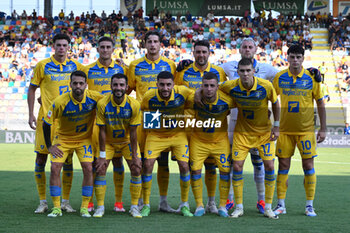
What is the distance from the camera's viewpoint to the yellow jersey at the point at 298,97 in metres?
6.43

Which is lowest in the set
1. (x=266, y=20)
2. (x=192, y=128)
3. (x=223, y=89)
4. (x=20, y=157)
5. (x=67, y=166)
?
(x=20, y=157)

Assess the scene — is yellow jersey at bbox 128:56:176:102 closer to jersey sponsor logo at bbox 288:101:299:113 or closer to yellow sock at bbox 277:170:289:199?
jersey sponsor logo at bbox 288:101:299:113

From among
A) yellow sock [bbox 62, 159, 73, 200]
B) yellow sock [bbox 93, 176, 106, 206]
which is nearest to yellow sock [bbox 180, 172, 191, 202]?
yellow sock [bbox 93, 176, 106, 206]

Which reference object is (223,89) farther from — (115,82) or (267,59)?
(267,59)

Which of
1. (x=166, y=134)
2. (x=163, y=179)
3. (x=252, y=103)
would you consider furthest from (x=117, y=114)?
(x=252, y=103)

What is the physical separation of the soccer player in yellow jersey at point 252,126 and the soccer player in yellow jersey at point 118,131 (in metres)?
1.17

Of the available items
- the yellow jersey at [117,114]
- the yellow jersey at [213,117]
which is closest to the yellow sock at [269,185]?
the yellow jersey at [213,117]

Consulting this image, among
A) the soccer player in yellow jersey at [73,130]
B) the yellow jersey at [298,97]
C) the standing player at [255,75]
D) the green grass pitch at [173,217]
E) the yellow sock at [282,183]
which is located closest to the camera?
the green grass pitch at [173,217]

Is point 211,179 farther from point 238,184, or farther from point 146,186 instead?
point 146,186

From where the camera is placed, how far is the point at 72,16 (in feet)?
98.6

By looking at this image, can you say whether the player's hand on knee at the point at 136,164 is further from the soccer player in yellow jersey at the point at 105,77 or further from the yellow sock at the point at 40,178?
the yellow sock at the point at 40,178

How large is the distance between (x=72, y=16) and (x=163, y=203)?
82.3 ft

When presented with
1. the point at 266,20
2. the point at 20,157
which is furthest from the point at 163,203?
the point at 266,20

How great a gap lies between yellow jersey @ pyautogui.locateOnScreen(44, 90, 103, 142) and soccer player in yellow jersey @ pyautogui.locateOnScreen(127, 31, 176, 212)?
0.71 metres
